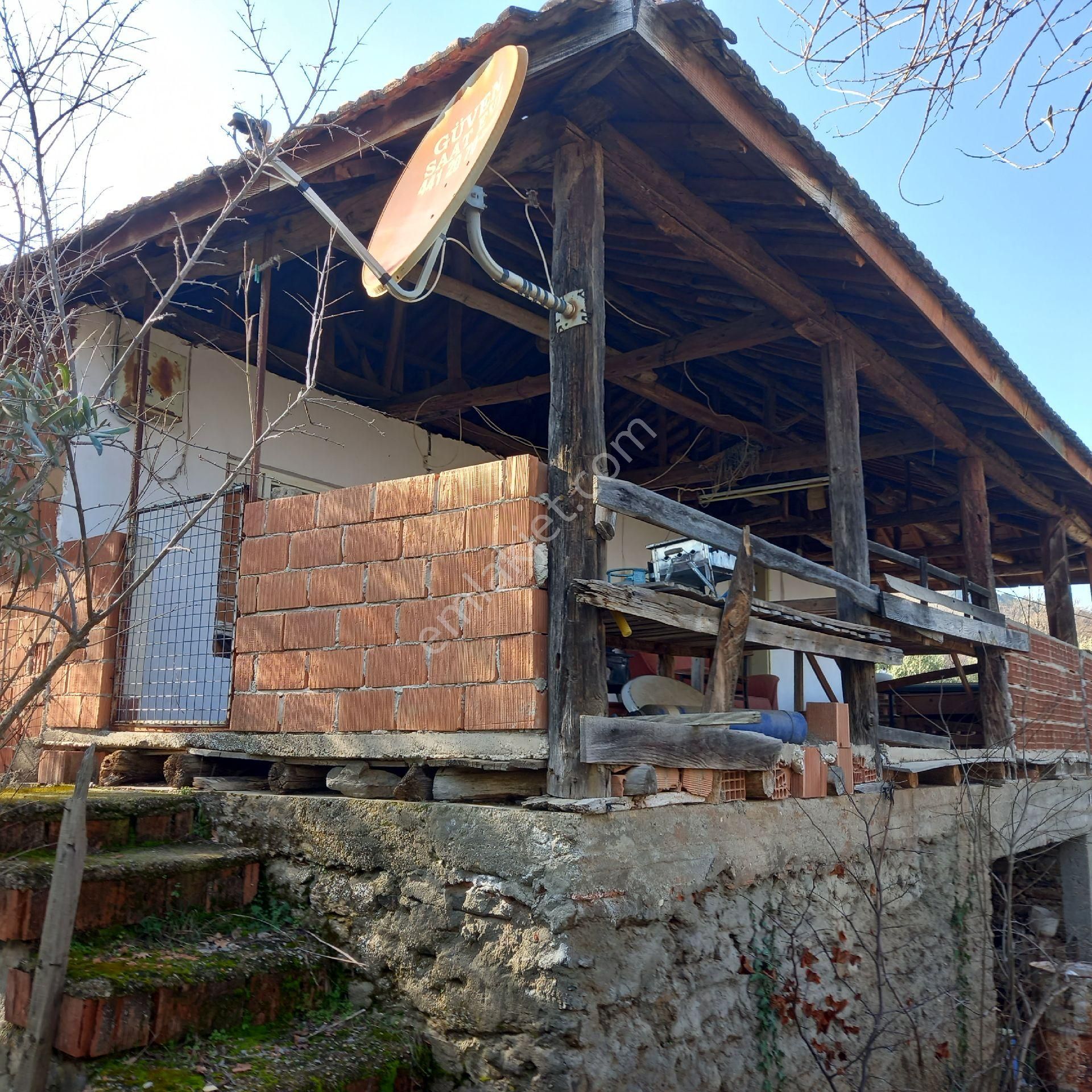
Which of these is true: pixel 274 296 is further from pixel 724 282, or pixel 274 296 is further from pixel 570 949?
pixel 570 949

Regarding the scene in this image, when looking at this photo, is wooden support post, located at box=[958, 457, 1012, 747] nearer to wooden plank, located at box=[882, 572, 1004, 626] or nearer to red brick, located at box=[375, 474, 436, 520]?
wooden plank, located at box=[882, 572, 1004, 626]

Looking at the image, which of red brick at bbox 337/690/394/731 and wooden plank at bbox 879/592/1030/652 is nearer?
red brick at bbox 337/690/394/731

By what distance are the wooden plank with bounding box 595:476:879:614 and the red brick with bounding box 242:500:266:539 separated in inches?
68.9

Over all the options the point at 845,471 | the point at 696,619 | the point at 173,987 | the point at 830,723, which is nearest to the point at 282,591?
the point at 173,987

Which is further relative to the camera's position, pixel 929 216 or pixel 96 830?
pixel 96 830

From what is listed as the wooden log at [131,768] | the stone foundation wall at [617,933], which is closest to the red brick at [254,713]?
the stone foundation wall at [617,933]

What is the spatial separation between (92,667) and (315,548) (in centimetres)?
169

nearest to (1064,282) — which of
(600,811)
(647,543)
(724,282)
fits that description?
(600,811)

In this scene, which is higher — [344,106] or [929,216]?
[344,106]

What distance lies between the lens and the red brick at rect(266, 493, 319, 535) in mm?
4590

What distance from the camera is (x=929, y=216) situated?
338 centimetres

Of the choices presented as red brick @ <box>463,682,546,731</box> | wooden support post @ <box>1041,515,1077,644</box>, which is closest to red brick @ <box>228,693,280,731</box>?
red brick @ <box>463,682,546,731</box>

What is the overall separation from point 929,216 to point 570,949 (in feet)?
9.16

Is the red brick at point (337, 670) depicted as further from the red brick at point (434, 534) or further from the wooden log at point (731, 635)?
the wooden log at point (731, 635)
